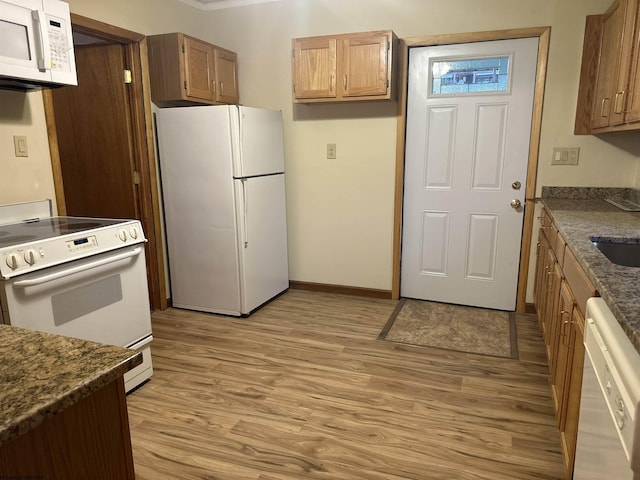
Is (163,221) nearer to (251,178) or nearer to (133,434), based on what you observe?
(251,178)

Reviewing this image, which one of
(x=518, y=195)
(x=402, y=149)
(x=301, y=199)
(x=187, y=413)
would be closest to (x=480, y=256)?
(x=518, y=195)

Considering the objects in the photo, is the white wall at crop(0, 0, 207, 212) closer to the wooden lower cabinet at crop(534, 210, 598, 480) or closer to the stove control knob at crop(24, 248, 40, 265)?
the stove control knob at crop(24, 248, 40, 265)

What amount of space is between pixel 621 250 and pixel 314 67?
94.4 inches

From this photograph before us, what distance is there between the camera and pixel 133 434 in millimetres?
2080

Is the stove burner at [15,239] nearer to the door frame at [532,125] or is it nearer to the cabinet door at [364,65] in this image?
the cabinet door at [364,65]

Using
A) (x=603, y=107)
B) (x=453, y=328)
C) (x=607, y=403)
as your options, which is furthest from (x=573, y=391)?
(x=603, y=107)

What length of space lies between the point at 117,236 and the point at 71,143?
1770mm

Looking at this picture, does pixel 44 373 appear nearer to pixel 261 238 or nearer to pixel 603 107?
pixel 261 238

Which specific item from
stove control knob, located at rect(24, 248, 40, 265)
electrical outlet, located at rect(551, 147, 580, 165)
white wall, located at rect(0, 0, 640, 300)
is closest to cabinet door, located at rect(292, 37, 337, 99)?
white wall, located at rect(0, 0, 640, 300)

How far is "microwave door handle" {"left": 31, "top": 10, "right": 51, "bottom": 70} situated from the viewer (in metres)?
2.02

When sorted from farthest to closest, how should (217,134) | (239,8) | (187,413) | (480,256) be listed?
(239,8) < (480,256) < (217,134) < (187,413)

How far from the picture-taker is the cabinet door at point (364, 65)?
10.6 feet

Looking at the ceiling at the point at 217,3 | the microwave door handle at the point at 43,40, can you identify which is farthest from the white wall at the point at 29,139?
the ceiling at the point at 217,3

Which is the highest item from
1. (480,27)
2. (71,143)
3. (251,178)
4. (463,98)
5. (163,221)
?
(480,27)
